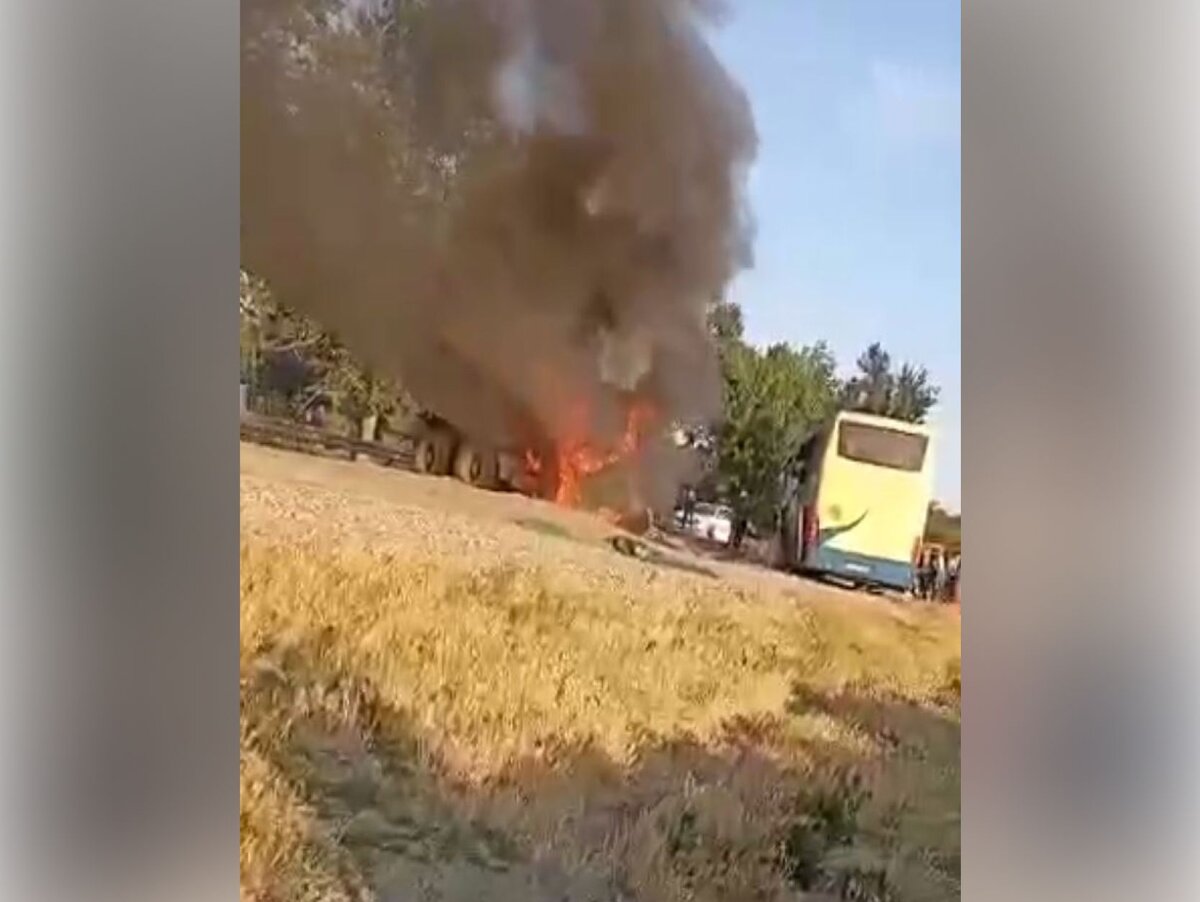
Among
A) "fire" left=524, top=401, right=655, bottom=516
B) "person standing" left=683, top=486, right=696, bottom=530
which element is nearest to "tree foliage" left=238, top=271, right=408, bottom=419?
"fire" left=524, top=401, right=655, bottom=516

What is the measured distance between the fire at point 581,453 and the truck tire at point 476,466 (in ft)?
0.11

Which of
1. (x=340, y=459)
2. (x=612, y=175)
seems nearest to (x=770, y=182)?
(x=612, y=175)

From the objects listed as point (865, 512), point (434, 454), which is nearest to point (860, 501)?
point (865, 512)

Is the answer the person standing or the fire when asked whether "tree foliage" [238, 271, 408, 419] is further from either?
the person standing

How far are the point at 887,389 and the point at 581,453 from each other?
293 millimetres

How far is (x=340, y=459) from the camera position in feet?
3.81

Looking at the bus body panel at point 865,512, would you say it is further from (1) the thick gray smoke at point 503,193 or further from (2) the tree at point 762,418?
(1) the thick gray smoke at point 503,193
